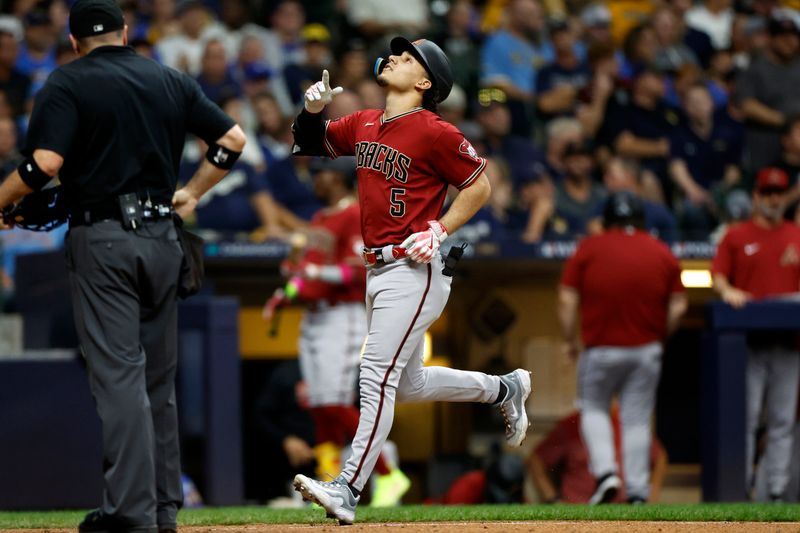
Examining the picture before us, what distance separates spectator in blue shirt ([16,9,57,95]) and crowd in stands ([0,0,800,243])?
0.02 meters

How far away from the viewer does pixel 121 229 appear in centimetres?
484

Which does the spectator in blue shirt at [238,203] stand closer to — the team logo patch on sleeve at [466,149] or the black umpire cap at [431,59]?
the black umpire cap at [431,59]

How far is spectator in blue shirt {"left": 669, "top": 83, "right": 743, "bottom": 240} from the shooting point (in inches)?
461

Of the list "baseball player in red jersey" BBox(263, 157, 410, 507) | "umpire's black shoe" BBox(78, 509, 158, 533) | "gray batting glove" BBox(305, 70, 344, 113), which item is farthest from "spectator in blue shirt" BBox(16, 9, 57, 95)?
"umpire's black shoe" BBox(78, 509, 158, 533)

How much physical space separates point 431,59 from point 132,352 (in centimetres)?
171

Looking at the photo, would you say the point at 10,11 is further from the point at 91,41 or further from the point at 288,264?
the point at 91,41

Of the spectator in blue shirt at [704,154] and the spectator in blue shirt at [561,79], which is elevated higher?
the spectator in blue shirt at [561,79]

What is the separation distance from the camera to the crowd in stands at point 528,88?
34.3 ft

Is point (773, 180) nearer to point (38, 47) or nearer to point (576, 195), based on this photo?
point (576, 195)

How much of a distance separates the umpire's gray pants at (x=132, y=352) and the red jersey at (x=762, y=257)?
5041 millimetres

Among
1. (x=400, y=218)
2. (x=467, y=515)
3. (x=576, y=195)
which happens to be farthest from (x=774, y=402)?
(x=400, y=218)

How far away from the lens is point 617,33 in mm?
13945

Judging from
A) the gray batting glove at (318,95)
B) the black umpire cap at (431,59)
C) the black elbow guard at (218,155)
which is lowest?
the black elbow guard at (218,155)

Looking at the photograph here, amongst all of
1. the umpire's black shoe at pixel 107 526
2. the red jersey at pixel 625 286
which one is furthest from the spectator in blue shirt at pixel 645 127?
the umpire's black shoe at pixel 107 526
